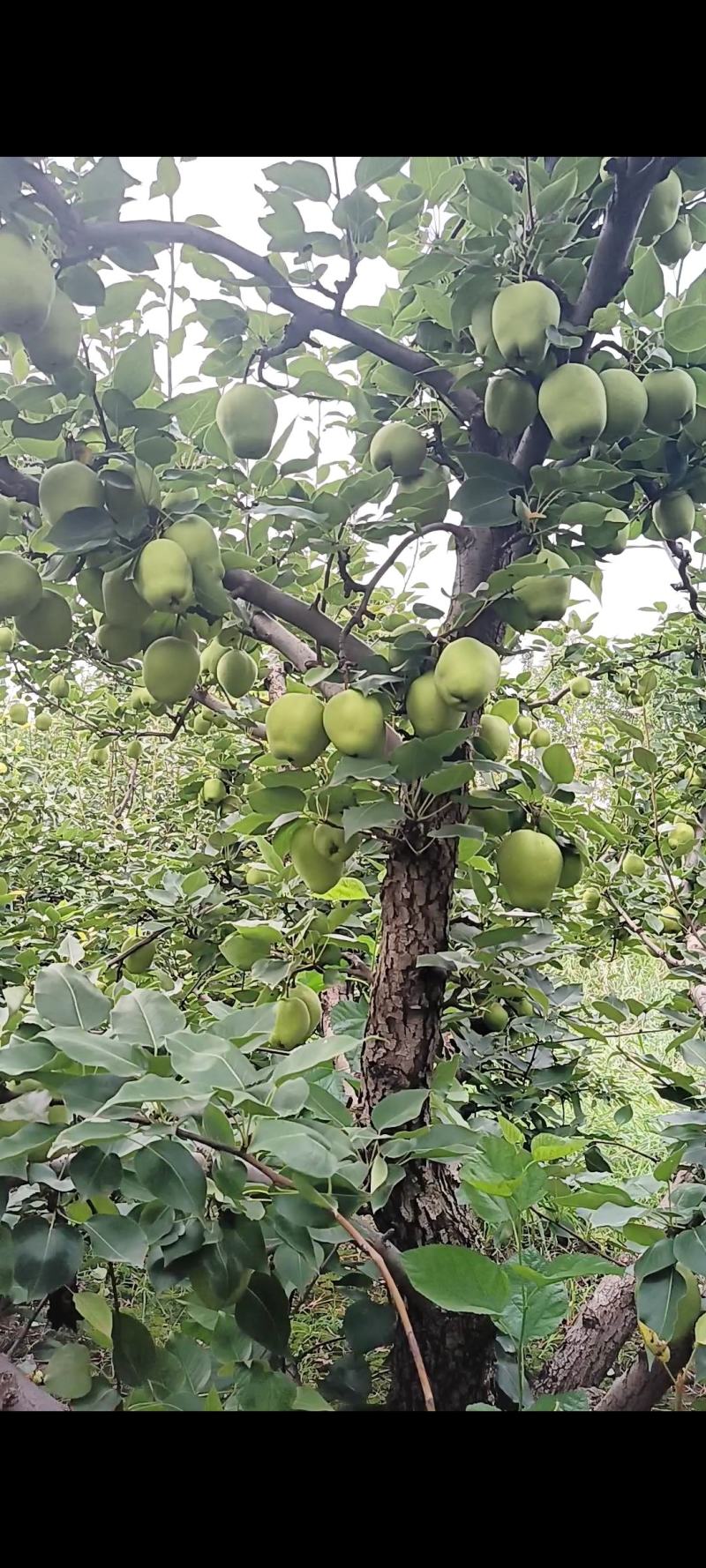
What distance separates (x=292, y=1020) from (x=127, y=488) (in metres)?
0.44

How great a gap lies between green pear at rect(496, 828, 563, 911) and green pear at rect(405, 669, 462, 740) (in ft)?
0.42

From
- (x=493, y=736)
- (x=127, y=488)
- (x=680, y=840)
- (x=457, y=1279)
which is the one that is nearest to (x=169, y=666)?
(x=127, y=488)

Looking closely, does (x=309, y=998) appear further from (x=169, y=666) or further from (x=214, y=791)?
(x=214, y=791)

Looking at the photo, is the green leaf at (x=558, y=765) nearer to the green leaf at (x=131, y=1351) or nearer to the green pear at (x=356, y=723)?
the green pear at (x=356, y=723)

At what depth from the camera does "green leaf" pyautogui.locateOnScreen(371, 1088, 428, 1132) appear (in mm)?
559

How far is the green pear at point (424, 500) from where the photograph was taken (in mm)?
699

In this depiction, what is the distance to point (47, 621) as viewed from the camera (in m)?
0.77

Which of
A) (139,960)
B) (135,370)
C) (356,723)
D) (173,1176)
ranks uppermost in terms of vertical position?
(135,370)

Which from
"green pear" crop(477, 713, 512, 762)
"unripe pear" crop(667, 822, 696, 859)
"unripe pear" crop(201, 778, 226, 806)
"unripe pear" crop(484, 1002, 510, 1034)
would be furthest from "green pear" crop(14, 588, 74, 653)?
"unripe pear" crop(667, 822, 696, 859)

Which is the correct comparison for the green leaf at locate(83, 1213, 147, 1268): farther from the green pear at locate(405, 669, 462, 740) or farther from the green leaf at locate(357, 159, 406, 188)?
the green leaf at locate(357, 159, 406, 188)

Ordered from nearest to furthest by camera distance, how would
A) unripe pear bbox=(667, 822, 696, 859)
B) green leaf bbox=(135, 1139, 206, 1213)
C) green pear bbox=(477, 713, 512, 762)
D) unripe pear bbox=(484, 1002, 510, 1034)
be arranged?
green leaf bbox=(135, 1139, 206, 1213)
green pear bbox=(477, 713, 512, 762)
unripe pear bbox=(484, 1002, 510, 1034)
unripe pear bbox=(667, 822, 696, 859)
